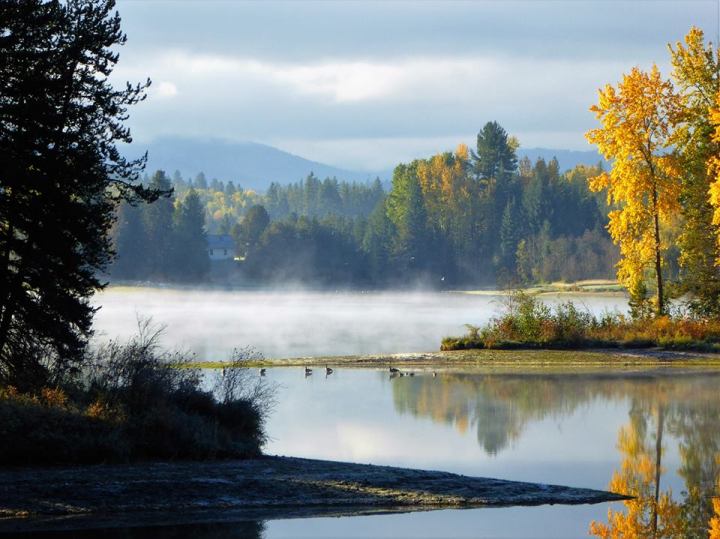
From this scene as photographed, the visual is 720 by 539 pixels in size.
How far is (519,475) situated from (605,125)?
28.1 meters

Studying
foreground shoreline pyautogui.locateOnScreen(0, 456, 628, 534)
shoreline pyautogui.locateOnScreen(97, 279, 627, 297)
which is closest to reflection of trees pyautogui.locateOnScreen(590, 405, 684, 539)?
foreground shoreline pyautogui.locateOnScreen(0, 456, 628, 534)

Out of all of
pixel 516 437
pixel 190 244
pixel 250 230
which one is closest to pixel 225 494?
pixel 516 437

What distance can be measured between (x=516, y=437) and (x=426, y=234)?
138m

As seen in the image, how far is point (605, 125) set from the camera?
45.1m

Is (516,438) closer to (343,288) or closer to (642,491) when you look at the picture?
(642,491)

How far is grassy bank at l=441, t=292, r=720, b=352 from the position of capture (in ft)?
135

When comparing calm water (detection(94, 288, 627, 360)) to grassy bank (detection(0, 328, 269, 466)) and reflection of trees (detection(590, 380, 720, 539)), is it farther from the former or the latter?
reflection of trees (detection(590, 380, 720, 539))

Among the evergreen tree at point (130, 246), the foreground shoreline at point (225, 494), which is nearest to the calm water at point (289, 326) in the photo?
the foreground shoreline at point (225, 494)

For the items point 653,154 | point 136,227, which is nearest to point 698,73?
point 653,154

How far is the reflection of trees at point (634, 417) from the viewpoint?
1566cm

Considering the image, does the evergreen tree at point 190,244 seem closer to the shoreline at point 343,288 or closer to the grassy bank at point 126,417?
the shoreline at point 343,288

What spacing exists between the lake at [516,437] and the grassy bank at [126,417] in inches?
56.0

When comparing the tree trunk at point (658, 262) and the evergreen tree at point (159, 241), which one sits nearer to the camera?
the tree trunk at point (658, 262)

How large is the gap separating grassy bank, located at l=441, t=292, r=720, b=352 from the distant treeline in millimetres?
107086
